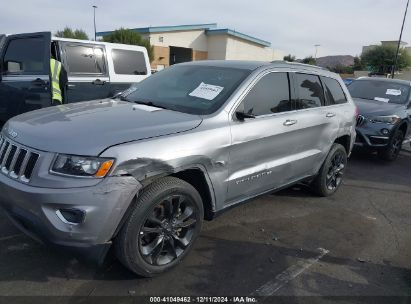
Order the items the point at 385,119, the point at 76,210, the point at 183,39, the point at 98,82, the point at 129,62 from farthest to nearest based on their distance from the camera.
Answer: the point at 183,39, the point at 129,62, the point at 385,119, the point at 98,82, the point at 76,210

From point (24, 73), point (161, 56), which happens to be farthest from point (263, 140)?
point (161, 56)

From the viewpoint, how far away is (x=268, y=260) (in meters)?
3.49

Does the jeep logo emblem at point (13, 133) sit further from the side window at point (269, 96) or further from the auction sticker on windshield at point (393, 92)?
the auction sticker on windshield at point (393, 92)

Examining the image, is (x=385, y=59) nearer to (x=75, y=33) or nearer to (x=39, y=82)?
(x=75, y=33)

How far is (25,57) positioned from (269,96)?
4724 millimetres

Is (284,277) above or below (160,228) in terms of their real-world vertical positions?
below

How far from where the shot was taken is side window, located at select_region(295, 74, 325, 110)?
4.35 meters

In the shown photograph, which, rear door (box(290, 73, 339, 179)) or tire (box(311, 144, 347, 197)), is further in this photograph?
tire (box(311, 144, 347, 197))

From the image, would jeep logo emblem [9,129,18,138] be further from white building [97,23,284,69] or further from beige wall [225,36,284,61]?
beige wall [225,36,284,61]

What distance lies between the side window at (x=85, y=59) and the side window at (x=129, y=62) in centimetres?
33

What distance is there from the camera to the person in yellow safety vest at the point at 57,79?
6.09 meters

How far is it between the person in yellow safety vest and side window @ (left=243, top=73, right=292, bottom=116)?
3777 millimetres

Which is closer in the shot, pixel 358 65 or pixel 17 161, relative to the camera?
pixel 17 161

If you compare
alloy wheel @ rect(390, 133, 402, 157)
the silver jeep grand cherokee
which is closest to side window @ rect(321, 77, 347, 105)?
the silver jeep grand cherokee
